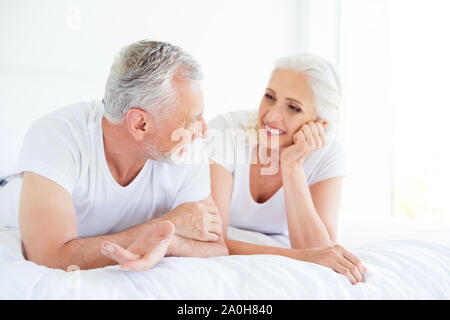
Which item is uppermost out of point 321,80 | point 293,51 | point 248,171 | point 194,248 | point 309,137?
point 293,51

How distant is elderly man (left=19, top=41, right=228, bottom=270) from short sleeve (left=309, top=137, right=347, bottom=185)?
0.41 metres

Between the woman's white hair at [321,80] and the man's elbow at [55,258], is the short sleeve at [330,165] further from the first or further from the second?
the man's elbow at [55,258]

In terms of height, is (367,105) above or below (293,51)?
below

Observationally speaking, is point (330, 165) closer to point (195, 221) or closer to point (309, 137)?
point (309, 137)

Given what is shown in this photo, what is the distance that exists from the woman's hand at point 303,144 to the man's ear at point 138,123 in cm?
46

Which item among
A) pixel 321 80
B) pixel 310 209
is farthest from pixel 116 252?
pixel 321 80

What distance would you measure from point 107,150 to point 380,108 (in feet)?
6.61

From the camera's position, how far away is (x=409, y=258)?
3.17 feet

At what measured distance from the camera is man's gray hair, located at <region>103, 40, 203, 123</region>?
1002mm

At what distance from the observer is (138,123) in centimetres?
104

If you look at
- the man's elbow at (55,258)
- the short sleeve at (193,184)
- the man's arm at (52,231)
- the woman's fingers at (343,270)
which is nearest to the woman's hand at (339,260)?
the woman's fingers at (343,270)

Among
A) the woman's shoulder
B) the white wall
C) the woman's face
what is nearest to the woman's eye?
the woman's face

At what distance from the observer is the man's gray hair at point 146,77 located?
100 centimetres

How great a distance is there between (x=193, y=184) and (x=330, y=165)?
1.56ft
